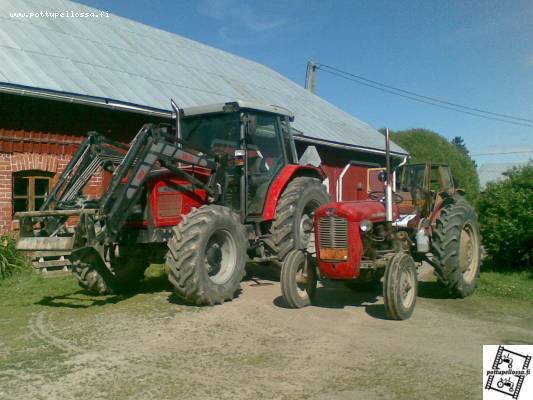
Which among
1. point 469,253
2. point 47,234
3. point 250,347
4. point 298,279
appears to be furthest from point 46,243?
point 469,253

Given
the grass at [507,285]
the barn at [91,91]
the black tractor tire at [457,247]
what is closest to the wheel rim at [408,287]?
the black tractor tire at [457,247]

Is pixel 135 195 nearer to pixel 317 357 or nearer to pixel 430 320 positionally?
pixel 317 357

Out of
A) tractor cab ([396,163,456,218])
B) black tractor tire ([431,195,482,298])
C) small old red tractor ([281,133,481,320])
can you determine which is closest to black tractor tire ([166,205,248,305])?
small old red tractor ([281,133,481,320])

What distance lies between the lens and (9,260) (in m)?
9.12

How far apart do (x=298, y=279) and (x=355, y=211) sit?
3.52 feet

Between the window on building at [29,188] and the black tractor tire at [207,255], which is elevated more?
the window on building at [29,188]

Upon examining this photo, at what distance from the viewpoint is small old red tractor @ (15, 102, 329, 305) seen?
6516mm

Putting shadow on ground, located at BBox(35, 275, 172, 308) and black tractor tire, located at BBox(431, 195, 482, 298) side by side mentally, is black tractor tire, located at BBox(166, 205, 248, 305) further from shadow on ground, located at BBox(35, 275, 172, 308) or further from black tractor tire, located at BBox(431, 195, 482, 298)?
black tractor tire, located at BBox(431, 195, 482, 298)

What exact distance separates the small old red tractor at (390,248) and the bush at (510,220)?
6.31ft

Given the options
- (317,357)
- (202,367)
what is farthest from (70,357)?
(317,357)

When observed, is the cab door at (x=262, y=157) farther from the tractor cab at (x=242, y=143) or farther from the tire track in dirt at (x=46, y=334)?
the tire track in dirt at (x=46, y=334)

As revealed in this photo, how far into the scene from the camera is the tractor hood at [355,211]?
6492mm

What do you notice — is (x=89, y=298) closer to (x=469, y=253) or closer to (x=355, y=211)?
(x=355, y=211)

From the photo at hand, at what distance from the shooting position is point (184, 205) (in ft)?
24.7
